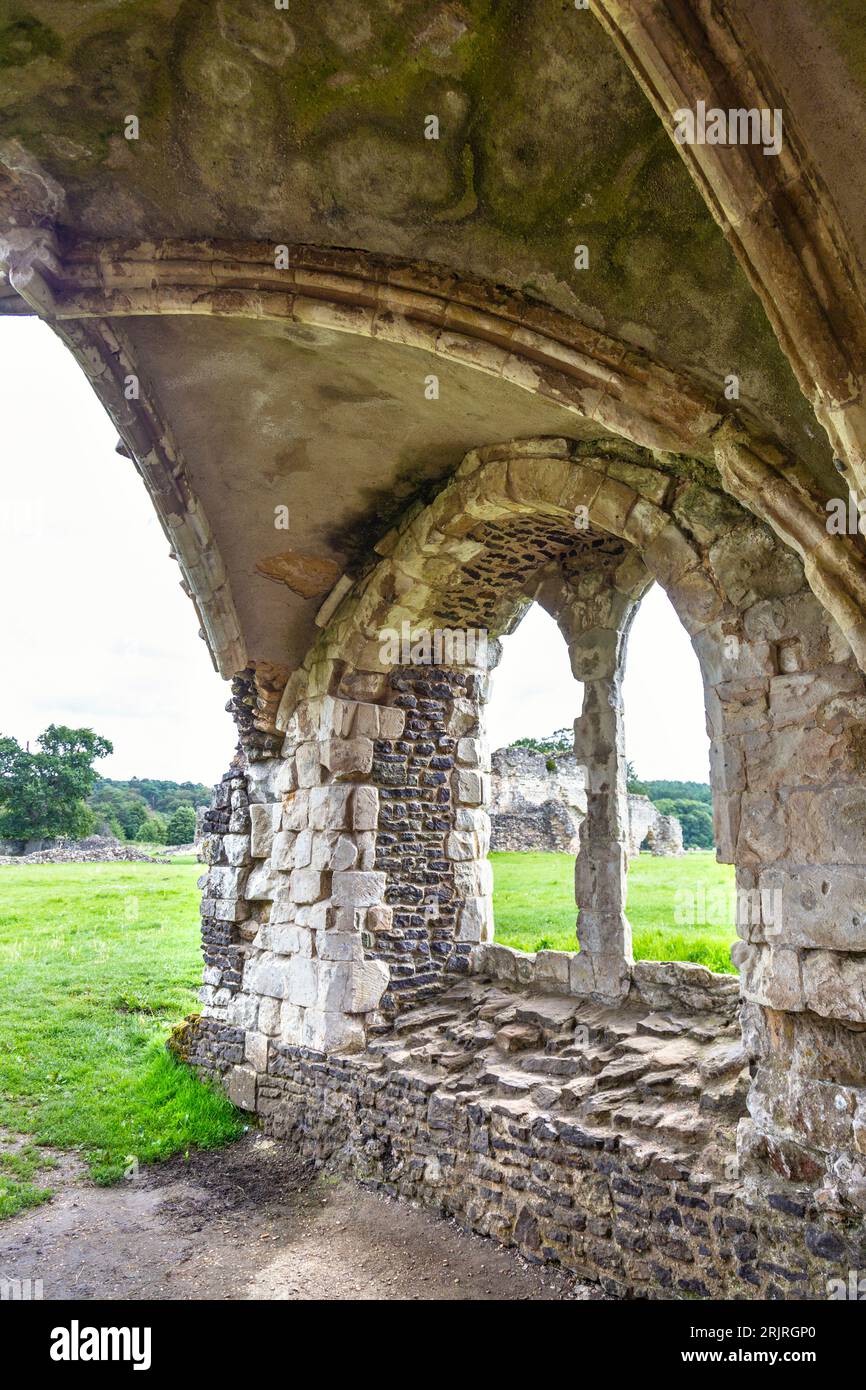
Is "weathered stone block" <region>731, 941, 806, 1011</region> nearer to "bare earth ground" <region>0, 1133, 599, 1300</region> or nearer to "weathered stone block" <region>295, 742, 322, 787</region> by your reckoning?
"bare earth ground" <region>0, 1133, 599, 1300</region>

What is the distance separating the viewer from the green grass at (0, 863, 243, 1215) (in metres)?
5.75

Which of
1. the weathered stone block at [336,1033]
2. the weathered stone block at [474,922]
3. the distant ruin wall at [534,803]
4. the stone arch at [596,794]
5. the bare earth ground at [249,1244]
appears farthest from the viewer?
the distant ruin wall at [534,803]

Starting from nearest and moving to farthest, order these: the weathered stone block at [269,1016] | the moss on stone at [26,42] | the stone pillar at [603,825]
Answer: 1. the moss on stone at [26,42]
2. the stone pillar at [603,825]
3. the weathered stone block at [269,1016]

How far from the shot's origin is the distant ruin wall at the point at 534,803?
12.8m

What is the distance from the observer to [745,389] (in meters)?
3.25

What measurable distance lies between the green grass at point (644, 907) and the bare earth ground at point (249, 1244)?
2169 mm

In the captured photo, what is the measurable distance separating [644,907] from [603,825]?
4.14 meters

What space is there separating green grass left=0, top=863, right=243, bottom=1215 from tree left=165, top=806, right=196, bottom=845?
18094mm

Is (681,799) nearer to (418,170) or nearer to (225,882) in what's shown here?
(225,882)

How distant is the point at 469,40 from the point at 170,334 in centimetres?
238

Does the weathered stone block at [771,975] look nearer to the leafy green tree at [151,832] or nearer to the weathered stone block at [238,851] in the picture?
the weathered stone block at [238,851]

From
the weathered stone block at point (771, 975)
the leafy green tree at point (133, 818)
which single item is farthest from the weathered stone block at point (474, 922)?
the leafy green tree at point (133, 818)

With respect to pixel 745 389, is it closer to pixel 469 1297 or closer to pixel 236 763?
pixel 469 1297

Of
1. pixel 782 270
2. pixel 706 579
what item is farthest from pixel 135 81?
pixel 706 579
